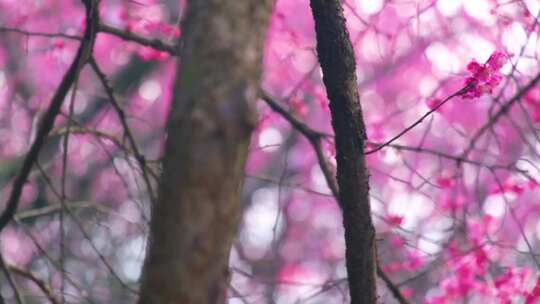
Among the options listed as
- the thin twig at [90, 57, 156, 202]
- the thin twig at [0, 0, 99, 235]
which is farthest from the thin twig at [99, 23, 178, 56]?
the thin twig at [0, 0, 99, 235]

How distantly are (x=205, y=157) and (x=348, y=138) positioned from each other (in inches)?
60.9

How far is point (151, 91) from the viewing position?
14.2 meters

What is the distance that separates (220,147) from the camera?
1833 mm

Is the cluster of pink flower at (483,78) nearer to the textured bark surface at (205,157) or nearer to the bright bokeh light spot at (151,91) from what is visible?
the textured bark surface at (205,157)

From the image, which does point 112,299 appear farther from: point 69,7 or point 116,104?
point 69,7

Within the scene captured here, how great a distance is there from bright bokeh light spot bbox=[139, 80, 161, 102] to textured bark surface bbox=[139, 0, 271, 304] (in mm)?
11207

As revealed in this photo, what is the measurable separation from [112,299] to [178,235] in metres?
6.59

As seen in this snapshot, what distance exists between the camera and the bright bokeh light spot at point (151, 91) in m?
13.3

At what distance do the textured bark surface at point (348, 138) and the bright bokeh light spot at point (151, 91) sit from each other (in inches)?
391

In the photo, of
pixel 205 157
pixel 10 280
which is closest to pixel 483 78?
pixel 205 157

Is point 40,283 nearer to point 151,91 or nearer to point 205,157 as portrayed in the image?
point 205,157

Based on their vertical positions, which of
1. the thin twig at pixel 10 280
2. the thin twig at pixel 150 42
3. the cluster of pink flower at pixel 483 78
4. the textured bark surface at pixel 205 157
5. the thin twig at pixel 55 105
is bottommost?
the textured bark surface at pixel 205 157

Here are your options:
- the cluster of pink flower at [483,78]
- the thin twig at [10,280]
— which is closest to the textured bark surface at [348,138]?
the cluster of pink flower at [483,78]

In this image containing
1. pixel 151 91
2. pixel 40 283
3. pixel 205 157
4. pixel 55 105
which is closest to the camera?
pixel 205 157
